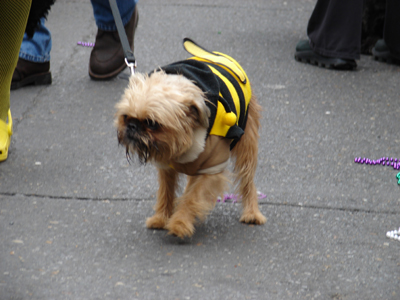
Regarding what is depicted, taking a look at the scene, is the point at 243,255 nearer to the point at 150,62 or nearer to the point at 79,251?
the point at 79,251

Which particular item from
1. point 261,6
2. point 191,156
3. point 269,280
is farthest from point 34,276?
point 261,6

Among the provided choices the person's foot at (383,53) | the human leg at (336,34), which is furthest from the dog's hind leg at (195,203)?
the person's foot at (383,53)

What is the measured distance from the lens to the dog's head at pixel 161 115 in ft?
8.45

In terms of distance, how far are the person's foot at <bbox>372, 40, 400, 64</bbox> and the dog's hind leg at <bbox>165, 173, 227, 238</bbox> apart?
3.89m

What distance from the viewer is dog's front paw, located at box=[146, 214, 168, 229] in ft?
10.4

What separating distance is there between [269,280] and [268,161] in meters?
1.49

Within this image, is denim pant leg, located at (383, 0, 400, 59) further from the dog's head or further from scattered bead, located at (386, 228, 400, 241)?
the dog's head

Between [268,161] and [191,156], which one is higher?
[191,156]

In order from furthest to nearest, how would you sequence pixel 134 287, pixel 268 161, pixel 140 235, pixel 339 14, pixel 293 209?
pixel 339 14
pixel 268 161
pixel 293 209
pixel 140 235
pixel 134 287

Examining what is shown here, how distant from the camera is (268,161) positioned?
4074 millimetres

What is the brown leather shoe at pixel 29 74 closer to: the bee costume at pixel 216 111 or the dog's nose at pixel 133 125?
the bee costume at pixel 216 111

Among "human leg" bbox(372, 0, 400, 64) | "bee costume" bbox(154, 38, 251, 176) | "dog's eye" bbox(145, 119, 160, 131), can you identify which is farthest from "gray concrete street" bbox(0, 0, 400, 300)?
"dog's eye" bbox(145, 119, 160, 131)

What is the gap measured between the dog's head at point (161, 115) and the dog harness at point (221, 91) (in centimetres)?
6

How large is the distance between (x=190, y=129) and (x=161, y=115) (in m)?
0.20
